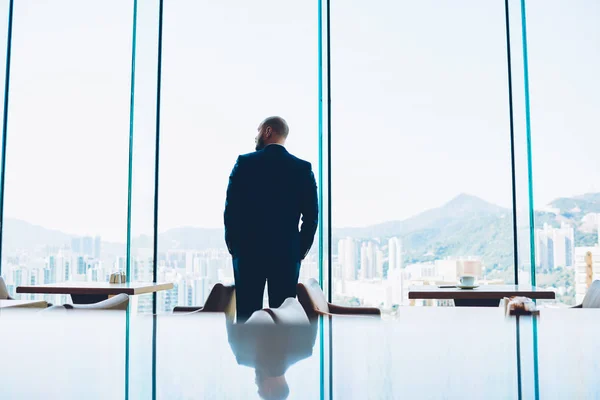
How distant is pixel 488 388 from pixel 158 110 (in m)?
5.81

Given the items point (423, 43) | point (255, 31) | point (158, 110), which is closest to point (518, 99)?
point (423, 43)

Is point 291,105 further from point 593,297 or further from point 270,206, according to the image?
point 593,297

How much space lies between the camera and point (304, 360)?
2.65ft

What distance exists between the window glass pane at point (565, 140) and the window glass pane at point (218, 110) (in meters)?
2.08

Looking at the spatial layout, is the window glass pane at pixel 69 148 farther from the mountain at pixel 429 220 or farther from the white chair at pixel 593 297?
the white chair at pixel 593 297

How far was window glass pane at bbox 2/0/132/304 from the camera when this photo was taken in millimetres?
6047

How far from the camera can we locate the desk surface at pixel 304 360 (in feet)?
2.06

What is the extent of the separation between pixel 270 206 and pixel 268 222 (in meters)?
0.09

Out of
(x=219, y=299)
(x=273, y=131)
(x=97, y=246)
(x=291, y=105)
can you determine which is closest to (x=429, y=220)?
(x=291, y=105)

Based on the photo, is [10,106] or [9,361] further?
[10,106]

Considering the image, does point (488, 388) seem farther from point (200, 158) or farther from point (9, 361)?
point (200, 158)

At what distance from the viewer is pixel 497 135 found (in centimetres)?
569

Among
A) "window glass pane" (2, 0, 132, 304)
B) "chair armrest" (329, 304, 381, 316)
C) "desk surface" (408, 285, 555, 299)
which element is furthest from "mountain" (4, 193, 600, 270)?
"chair armrest" (329, 304, 381, 316)

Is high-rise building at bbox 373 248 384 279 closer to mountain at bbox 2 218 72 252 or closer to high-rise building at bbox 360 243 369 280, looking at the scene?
high-rise building at bbox 360 243 369 280
